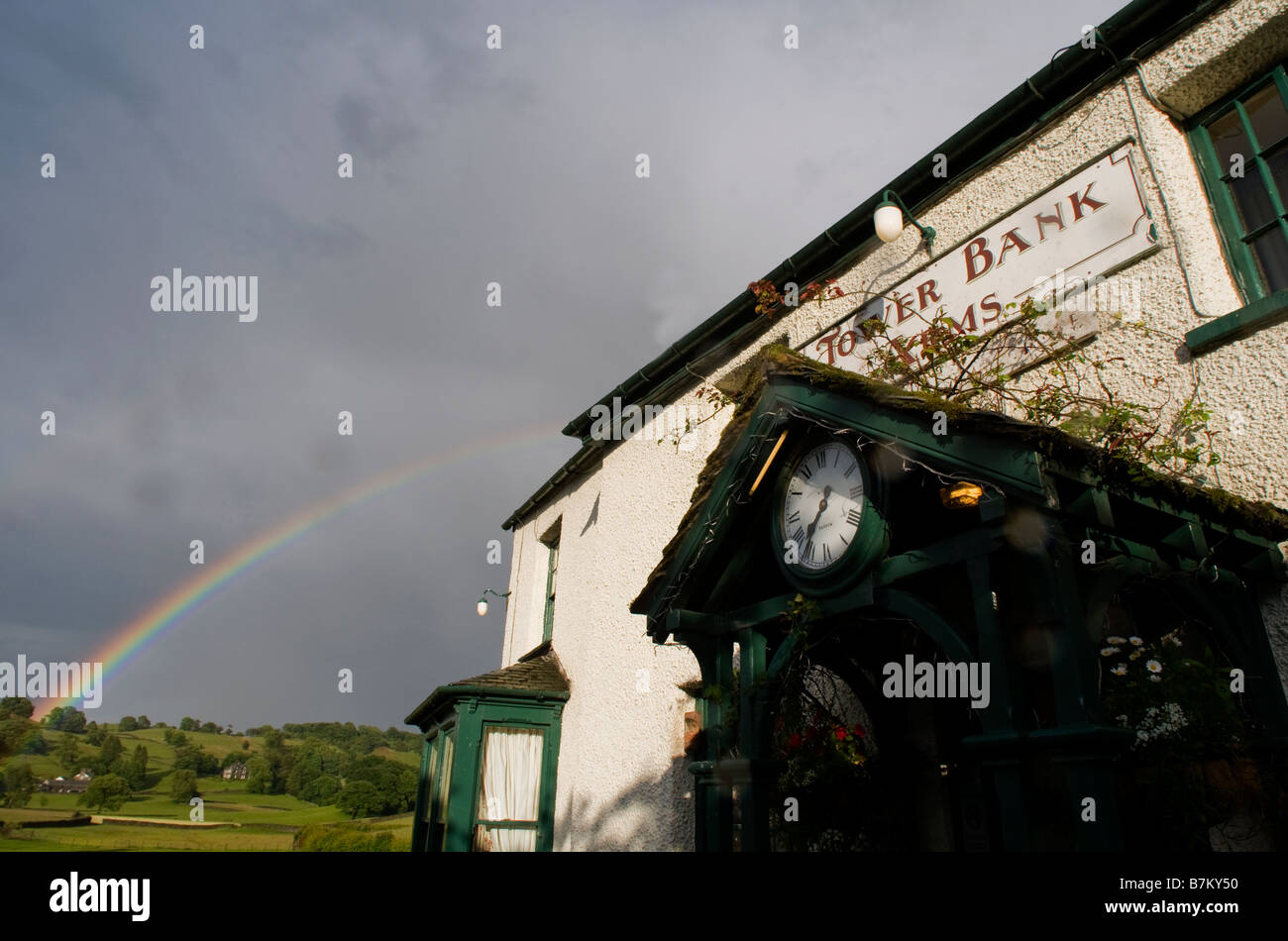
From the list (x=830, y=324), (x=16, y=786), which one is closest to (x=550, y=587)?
(x=830, y=324)

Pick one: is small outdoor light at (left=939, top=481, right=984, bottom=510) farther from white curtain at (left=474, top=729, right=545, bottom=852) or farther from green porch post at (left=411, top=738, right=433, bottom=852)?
green porch post at (left=411, top=738, right=433, bottom=852)

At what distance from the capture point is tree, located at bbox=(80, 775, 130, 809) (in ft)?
174

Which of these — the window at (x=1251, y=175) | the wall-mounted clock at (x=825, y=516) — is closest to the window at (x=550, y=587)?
the wall-mounted clock at (x=825, y=516)

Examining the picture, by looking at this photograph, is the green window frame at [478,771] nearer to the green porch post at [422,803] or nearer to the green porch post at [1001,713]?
the green porch post at [422,803]

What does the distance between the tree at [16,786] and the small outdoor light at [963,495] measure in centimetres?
6650

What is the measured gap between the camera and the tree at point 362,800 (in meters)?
36.9

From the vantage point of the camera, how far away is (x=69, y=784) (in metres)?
56.9

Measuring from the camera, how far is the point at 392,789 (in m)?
38.5

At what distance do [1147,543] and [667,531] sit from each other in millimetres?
5310

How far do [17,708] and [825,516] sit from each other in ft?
194
